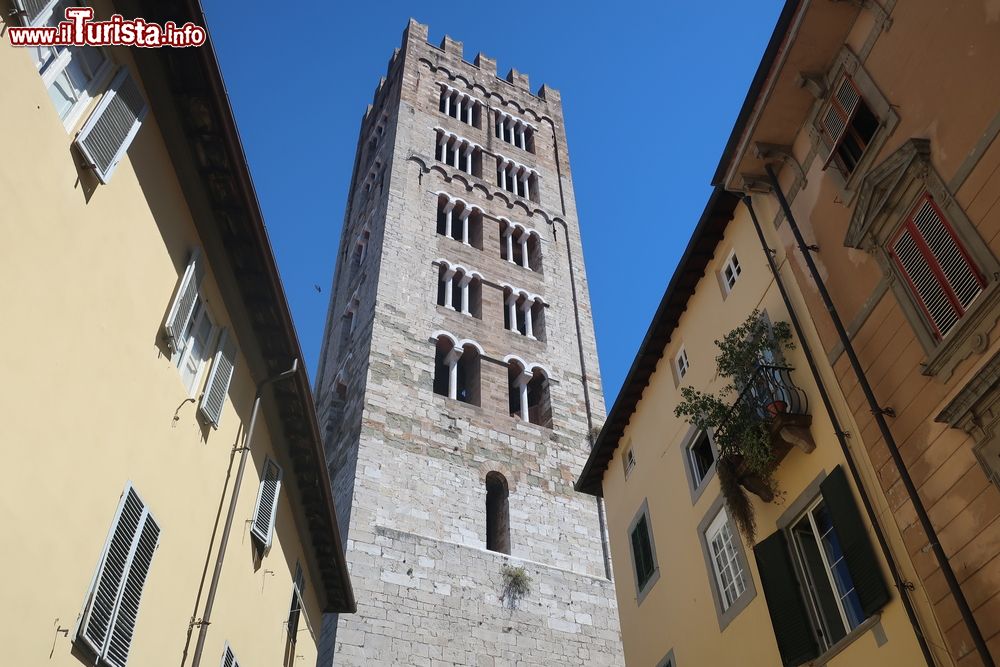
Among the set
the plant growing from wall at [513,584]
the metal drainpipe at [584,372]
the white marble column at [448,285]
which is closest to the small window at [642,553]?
the metal drainpipe at [584,372]

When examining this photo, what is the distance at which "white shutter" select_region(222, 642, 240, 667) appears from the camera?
9.89m

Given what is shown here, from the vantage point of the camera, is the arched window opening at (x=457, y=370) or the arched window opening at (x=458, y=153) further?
the arched window opening at (x=458, y=153)

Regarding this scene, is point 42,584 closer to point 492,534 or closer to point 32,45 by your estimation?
point 32,45

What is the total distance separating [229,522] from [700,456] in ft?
22.3

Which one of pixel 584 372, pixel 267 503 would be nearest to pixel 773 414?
pixel 267 503

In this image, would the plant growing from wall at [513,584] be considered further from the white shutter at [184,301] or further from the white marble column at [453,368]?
the white shutter at [184,301]

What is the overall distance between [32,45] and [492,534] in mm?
21422

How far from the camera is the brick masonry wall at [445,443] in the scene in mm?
22000

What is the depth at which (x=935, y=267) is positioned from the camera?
8.11m

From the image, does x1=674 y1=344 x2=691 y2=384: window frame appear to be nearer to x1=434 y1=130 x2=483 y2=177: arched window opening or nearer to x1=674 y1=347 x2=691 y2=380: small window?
x1=674 y1=347 x2=691 y2=380: small window

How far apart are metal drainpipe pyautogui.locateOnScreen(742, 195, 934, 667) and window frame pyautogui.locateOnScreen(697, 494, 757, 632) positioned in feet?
7.92

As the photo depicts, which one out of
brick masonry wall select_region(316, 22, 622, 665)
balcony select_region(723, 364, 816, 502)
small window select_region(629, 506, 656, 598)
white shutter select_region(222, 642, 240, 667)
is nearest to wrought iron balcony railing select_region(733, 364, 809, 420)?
balcony select_region(723, 364, 816, 502)

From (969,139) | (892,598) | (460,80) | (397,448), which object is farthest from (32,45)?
(460,80)

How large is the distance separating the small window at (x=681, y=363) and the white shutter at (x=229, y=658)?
7.64 m
